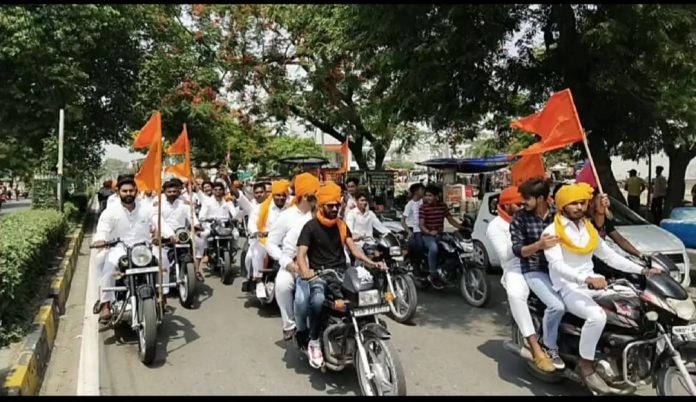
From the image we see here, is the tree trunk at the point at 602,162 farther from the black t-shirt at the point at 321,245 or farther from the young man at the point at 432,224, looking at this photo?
the black t-shirt at the point at 321,245

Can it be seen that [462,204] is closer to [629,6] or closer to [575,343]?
[629,6]

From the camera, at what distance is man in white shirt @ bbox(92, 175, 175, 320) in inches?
243

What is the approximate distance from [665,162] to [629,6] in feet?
115

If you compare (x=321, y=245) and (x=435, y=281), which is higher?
(x=321, y=245)

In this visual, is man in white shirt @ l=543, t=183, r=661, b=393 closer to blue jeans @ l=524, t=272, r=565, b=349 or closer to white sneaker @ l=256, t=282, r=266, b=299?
blue jeans @ l=524, t=272, r=565, b=349

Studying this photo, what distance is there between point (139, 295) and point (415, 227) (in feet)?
13.2

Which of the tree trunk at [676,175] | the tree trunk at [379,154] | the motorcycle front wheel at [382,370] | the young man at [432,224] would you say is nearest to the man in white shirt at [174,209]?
the young man at [432,224]

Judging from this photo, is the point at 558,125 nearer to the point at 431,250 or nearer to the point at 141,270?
the point at 431,250

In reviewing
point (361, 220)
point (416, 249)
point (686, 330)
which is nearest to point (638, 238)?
point (416, 249)

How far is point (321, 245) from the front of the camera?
5066 mm

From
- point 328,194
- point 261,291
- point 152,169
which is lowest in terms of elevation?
point 261,291

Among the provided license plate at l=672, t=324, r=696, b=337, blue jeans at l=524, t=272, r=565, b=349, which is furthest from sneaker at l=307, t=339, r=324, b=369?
license plate at l=672, t=324, r=696, b=337

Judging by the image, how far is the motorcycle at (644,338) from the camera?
3871mm

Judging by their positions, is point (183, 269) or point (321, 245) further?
point (183, 269)
